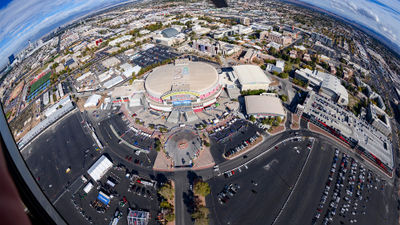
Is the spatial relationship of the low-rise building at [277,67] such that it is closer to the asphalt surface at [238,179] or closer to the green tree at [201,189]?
the asphalt surface at [238,179]

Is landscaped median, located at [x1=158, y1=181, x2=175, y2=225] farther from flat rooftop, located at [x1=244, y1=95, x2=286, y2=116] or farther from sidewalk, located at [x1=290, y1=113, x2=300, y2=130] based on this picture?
sidewalk, located at [x1=290, y1=113, x2=300, y2=130]

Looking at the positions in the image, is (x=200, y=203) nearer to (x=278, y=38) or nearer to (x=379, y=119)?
(x=379, y=119)

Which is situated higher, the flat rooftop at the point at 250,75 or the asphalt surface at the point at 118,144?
the flat rooftop at the point at 250,75

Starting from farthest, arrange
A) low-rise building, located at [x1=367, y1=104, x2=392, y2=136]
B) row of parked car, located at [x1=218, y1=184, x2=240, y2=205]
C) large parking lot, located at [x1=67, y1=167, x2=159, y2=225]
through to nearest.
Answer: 1. low-rise building, located at [x1=367, y1=104, x2=392, y2=136]
2. row of parked car, located at [x1=218, y1=184, x2=240, y2=205]
3. large parking lot, located at [x1=67, y1=167, x2=159, y2=225]

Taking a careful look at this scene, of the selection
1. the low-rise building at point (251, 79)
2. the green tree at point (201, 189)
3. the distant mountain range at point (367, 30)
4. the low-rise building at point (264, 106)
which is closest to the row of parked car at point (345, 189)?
the low-rise building at point (264, 106)

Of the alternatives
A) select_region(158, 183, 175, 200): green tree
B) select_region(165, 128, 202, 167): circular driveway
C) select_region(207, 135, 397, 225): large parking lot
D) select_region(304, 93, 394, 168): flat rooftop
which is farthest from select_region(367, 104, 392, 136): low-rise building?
select_region(158, 183, 175, 200): green tree
